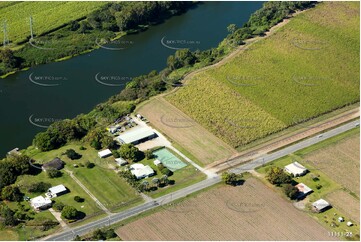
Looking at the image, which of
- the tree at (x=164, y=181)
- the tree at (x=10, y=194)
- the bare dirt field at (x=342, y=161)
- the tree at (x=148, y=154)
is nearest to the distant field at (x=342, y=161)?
the bare dirt field at (x=342, y=161)

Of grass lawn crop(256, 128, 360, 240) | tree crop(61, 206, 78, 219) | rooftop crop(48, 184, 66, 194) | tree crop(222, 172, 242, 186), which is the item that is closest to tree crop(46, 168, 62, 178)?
rooftop crop(48, 184, 66, 194)

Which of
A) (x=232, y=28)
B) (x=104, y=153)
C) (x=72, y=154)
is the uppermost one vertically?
(x=232, y=28)

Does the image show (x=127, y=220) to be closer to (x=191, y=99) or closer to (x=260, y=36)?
(x=191, y=99)

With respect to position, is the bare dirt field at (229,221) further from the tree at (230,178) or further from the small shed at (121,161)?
the small shed at (121,161)

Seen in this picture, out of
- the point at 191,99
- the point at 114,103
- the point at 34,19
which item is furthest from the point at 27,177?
the point at 34,19

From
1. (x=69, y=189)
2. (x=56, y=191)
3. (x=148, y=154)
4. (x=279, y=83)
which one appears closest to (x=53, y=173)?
(x=69, y=189)

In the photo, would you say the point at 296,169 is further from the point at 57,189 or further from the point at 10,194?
the point at 10,194
